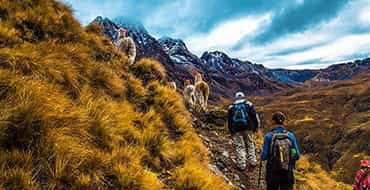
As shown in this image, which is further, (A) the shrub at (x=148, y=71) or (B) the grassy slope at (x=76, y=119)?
(A) the shrub at (x=148, y=71)

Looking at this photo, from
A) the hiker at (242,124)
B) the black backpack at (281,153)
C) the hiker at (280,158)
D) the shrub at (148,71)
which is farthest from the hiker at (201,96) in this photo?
the black backpack at (281,153)

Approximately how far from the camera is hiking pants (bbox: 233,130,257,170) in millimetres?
10914

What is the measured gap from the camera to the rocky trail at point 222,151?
9930 millimetres

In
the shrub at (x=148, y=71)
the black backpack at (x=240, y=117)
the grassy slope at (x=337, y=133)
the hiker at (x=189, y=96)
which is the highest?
the shrub at (x=148, y=71)

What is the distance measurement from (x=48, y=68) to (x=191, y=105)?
10.3 meters

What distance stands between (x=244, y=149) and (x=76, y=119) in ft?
22.4

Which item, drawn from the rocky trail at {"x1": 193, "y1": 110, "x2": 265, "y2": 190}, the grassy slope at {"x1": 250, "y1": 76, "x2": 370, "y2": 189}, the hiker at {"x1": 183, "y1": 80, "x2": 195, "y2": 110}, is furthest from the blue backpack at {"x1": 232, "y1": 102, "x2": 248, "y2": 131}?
the grassy slope at {"x1": 250, "y1": 76, "x2": 370, "y2": 189}

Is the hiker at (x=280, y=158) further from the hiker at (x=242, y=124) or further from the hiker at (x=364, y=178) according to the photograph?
the hiker at (x=242, y=124)

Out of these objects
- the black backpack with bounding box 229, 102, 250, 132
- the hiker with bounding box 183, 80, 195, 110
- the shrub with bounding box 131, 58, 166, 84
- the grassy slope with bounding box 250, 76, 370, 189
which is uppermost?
the shrub with bounding box 131, 58, 166, 84

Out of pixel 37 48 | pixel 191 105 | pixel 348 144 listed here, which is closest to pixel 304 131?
pixel 348 144

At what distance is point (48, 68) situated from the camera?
692 cm

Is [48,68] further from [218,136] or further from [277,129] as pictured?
[218,136]

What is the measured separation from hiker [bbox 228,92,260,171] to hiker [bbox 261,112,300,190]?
114 inches

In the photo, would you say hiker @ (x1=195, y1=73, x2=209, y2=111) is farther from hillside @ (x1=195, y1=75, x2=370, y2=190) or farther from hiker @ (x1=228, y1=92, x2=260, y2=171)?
hiker @ (x1=228, y1=92, x2=260, y2=171)
